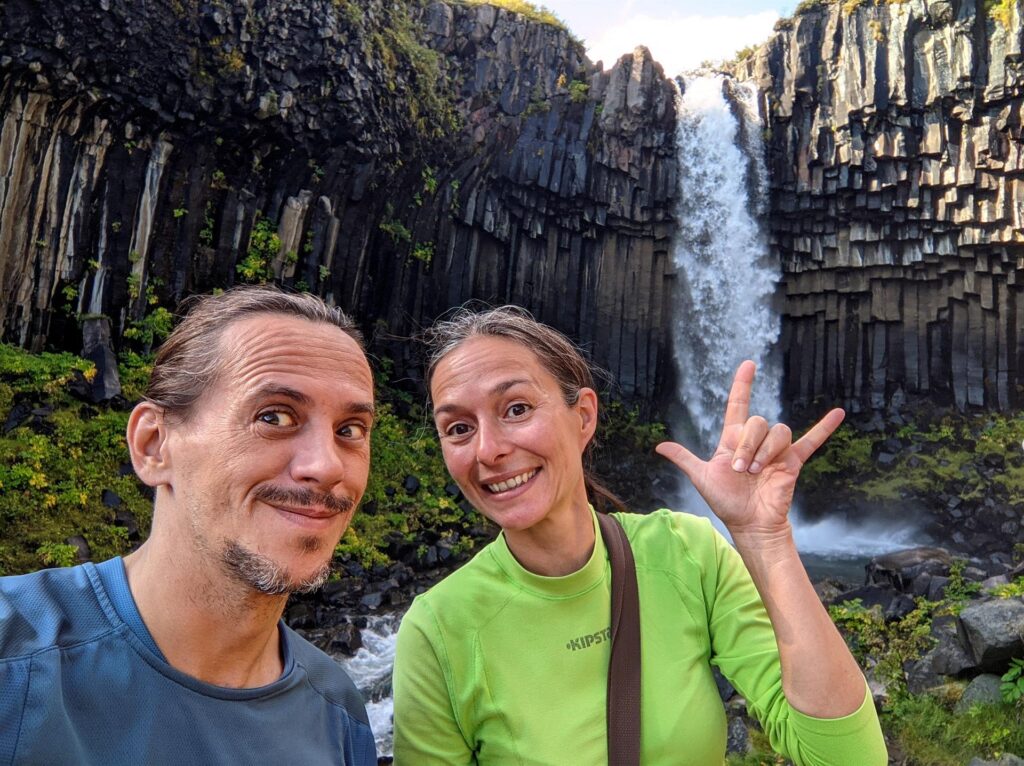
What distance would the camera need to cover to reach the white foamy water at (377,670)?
816cm

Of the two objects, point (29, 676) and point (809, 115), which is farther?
point (809, 115)

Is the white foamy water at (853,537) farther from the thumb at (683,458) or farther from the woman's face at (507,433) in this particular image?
the woman's face at (507,433)

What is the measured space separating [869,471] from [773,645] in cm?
2093

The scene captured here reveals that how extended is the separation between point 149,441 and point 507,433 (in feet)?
3.80

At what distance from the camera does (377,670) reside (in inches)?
376

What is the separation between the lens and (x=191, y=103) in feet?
45.9

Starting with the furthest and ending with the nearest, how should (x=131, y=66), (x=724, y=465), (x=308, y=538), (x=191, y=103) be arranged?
(x=191, y=103), (x=131, y=66), (x=724, y=465), (x=308, y=538)

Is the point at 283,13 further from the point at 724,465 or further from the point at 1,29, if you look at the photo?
the point at 724,465

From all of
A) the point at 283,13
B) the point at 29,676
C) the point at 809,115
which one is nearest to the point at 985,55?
the point at 809,115

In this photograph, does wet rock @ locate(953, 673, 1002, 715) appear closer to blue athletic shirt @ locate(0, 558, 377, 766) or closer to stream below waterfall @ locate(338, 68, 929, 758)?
blue athletic shirt @ locate(0, 558, 377, 766)

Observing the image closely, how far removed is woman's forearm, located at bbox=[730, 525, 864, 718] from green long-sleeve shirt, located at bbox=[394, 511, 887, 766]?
5 cm

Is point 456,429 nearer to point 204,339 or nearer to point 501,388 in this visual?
point 501,388

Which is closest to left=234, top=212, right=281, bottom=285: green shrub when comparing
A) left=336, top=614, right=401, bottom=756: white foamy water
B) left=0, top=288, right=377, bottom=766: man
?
left=336, top=614, right=401, bottom=756: white foamy water

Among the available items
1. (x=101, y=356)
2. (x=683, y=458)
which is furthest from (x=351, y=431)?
(x=101, y=356)
